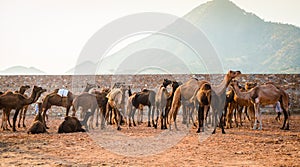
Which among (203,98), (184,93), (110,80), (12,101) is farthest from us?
(110,80)

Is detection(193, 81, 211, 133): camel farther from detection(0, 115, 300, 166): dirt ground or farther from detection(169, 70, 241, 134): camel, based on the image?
detection(0, 115, 300, 166): dirt ground

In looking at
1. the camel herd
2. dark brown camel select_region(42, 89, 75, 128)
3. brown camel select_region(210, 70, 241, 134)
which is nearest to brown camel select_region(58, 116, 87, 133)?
the camel herd

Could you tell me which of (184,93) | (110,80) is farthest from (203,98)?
(110,80)

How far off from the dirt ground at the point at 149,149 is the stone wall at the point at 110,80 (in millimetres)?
13788

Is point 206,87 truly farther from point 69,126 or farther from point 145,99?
point 69,126

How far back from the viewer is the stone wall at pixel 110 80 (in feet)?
83.6

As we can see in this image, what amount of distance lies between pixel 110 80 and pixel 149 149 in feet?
58.7

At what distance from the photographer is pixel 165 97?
586 inches

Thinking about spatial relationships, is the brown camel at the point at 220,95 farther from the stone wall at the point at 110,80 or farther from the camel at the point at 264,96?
the stone wall at the point at 110,80

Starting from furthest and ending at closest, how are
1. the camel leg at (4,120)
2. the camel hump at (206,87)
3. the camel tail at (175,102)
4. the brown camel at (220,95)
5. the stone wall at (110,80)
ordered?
the stone wall at (110,80), the camel leg at (4,120), the camel tail at (175,102), the brown camel at (220,95), the camel hump at (206,87)

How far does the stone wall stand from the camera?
83.6 ft

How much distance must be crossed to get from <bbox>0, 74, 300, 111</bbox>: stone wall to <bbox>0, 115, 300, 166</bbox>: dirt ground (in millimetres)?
13788

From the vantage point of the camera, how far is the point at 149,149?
952 cm

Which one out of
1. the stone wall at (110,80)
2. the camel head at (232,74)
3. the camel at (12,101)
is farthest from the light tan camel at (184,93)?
the stone wall at (110,80)
